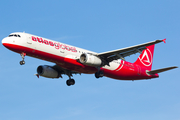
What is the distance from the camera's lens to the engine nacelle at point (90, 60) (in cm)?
4066

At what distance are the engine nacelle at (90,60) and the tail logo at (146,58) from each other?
38.5ft

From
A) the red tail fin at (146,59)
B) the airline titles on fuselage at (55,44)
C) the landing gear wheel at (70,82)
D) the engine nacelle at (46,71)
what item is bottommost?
the landing gear wheel at (70,82)

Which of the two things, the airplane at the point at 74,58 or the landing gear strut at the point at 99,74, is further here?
the landing gear strut at the point at 99,74

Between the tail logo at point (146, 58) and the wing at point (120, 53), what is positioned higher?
the tail logo at point (146, 58)

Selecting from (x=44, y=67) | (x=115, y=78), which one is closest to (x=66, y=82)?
(x=44, y=67)

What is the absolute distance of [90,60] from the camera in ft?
134

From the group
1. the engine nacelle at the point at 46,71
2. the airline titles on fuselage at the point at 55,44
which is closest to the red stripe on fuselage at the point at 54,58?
the airline titles on fuselage at the point at 55,44

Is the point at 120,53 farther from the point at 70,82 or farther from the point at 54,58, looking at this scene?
the point at 70,82

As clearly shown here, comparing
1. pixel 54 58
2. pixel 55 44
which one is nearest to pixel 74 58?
pixel 54 58

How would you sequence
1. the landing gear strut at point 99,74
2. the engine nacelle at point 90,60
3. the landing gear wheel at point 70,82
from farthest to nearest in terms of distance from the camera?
the landing gear wheel at point 70,82
the landing gear strut at point 99,74
the engine nacelle at point 90,60

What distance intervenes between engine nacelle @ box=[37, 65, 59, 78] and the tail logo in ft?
46.7

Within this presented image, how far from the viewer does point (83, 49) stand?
42938 mm

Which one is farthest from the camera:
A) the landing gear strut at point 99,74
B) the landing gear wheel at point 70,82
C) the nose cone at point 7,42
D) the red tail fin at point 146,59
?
the red tail fin at point 146,59

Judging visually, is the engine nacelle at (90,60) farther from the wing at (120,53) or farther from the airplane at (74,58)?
the wing at (120,53)
